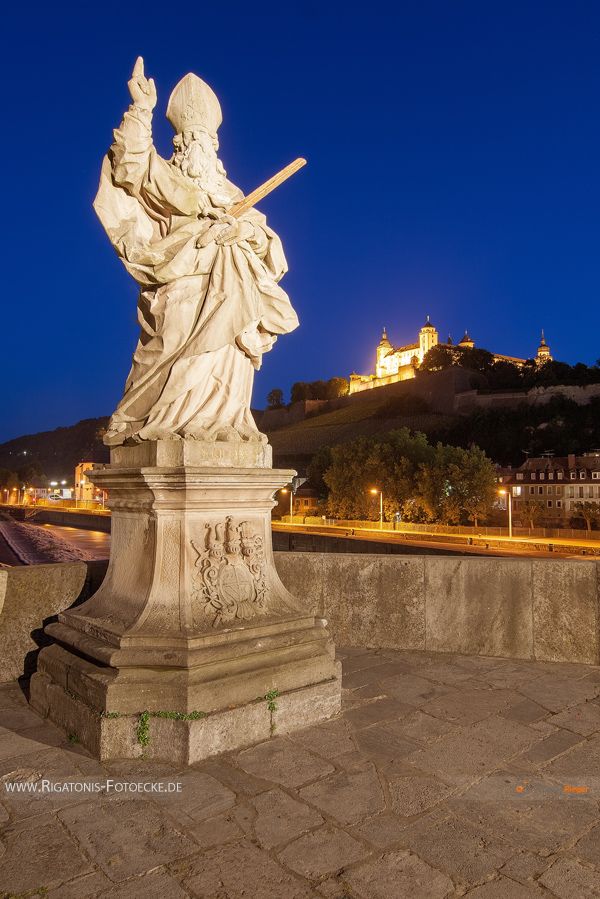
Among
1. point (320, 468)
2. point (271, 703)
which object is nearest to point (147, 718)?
point (271, 703)

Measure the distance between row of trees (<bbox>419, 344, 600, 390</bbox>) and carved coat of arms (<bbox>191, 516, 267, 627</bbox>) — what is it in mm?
91450

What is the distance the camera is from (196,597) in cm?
350

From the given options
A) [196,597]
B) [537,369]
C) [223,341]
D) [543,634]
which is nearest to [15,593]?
[196,597]

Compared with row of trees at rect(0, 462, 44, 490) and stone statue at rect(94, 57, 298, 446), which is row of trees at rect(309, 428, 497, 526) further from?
row of trees at rect(0, 462, 44, 490)

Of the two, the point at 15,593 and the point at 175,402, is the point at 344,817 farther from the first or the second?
the point at 15,593

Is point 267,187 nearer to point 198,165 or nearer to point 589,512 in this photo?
point 198,165

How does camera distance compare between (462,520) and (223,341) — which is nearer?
(223,341)

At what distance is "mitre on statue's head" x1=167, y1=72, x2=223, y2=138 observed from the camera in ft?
13.3

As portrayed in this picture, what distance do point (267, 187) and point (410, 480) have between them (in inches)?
1830

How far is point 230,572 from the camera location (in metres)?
3.65

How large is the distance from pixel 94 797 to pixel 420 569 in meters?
3.11

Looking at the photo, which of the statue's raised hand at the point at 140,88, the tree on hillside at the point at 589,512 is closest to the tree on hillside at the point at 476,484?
the tree on hillside at the point at 589,512

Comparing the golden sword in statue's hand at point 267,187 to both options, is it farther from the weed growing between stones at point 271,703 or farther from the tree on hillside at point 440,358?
the tree on hillside at point 440,358

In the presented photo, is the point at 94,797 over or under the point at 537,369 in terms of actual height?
under
